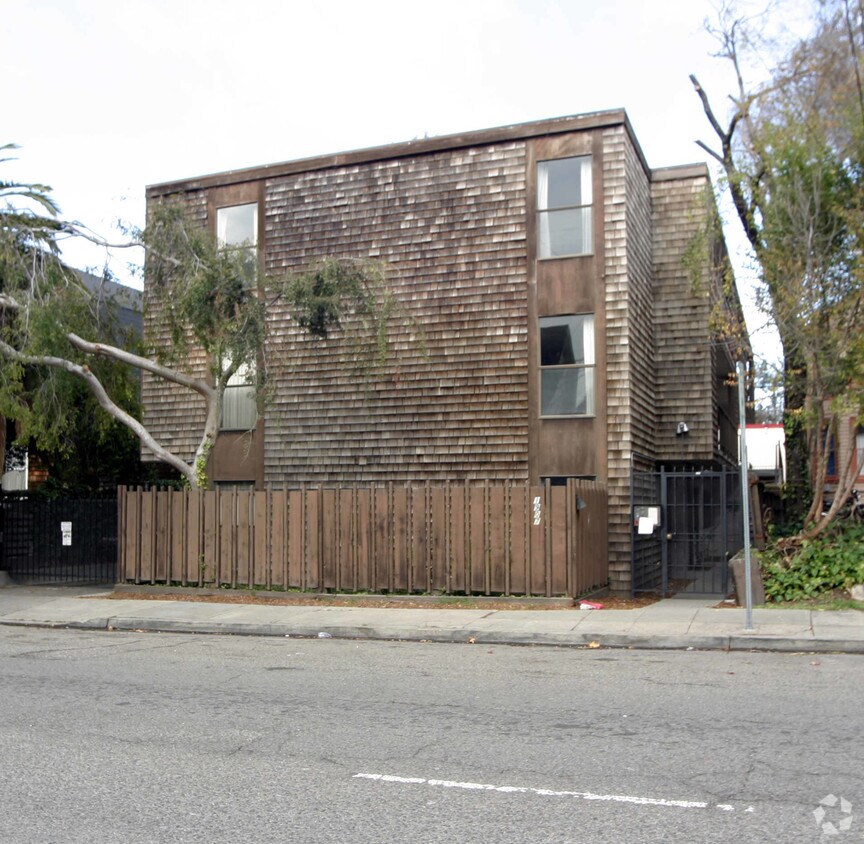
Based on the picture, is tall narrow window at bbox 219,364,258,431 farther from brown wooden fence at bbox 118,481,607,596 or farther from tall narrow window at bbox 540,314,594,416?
tall narrow window at bbox 540,314,594,416

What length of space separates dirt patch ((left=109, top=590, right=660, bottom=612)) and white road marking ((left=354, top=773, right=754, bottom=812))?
890cm

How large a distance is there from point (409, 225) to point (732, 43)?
800 centimetres

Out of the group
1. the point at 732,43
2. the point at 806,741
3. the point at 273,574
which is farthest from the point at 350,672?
the point at 732,43

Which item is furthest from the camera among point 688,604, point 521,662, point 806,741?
point 688,604

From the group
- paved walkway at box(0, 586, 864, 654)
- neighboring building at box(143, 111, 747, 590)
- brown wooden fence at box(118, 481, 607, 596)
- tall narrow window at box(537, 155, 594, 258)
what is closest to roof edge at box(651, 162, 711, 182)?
neighboring building at box(143, 111, 747, 590)

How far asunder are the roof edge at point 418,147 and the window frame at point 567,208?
1.84 feet

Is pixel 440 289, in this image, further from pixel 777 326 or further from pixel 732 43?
pixel 732 43

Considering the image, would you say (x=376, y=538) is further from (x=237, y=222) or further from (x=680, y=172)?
(x=680, y=172)

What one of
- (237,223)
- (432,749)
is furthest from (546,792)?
(237,223)

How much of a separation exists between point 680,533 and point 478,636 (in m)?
5.93

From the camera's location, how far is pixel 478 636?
40.5 ft

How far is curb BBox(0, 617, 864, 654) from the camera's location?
36.6 feet

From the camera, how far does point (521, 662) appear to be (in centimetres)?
1056

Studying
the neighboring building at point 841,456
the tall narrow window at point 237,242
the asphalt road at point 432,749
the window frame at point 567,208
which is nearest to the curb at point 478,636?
the asphalt road at point 432,749
